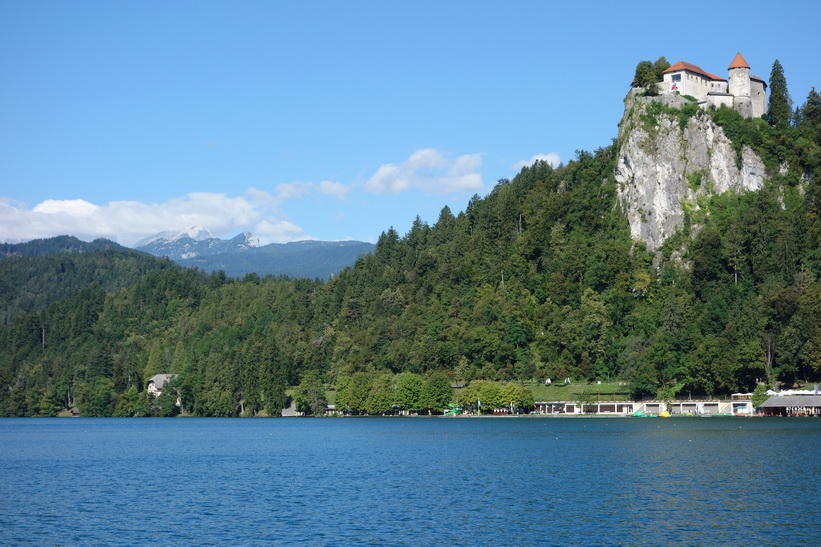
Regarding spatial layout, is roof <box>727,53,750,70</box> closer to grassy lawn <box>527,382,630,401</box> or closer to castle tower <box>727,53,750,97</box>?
castle tower <box>727,53,750,97</box>

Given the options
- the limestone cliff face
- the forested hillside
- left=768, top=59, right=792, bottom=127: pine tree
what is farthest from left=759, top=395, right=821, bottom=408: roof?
left=768, top=59, right=792, bottom=127: pine tree

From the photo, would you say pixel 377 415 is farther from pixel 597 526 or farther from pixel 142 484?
pixel 597 526

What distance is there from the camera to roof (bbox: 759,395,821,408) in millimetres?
139125

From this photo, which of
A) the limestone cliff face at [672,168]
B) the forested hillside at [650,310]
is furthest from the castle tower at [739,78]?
the limestone cliff face at [672,168]

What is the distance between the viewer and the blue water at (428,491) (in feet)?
145

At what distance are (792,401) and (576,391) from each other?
132 ft

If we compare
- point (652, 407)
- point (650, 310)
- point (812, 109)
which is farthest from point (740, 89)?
point (652, 407)

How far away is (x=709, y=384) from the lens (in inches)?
5886

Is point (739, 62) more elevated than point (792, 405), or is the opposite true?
point (739, 62)

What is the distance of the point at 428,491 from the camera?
59094 mm

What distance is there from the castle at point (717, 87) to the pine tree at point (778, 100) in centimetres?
231

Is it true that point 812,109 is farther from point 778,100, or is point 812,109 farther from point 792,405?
point 792,405

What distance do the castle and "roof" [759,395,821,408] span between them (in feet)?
223

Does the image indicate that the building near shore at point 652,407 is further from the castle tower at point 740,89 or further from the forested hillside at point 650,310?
the castle tower at point 740,89
